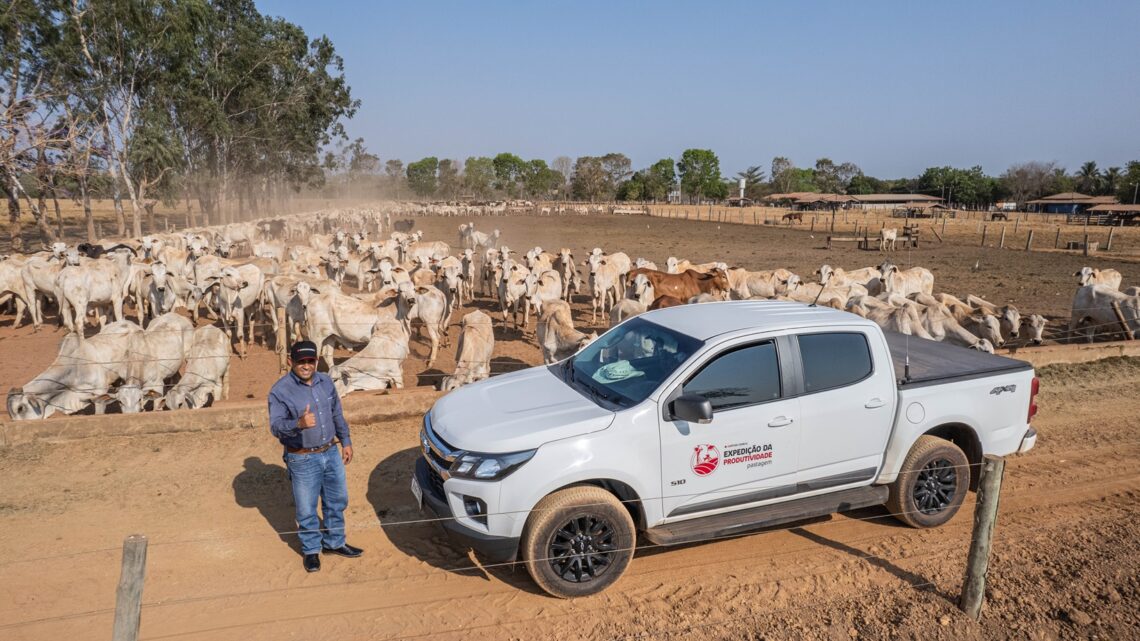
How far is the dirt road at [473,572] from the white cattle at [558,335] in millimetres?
4375

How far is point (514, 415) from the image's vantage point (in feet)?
17.5

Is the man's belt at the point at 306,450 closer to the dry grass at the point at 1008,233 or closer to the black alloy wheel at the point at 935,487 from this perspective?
the black alloy wheel at the point at 935,487

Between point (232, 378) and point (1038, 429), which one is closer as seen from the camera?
point (1038, 429)

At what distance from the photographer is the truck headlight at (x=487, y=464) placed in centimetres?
493

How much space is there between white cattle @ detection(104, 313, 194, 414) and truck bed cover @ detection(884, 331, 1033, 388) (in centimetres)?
964

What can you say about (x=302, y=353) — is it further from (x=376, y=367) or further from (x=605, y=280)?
(x=605, y=280)

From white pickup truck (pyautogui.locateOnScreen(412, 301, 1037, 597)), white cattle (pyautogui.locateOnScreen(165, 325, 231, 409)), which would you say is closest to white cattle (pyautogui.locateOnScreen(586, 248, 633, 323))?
white cattle (pyautogui.locateOnScreen(165, 325, 231, 409))

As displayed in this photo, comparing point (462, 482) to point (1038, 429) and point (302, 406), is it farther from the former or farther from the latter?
point (1038, 429)

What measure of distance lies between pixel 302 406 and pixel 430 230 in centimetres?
4669

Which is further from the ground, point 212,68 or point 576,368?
point 212,68

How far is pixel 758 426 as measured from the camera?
5445 mm

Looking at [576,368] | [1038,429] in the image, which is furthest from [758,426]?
[1038,429]

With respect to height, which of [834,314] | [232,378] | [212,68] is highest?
[212,68]

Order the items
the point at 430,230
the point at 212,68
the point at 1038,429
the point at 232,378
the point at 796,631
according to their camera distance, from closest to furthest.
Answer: the point at 796,631
the point at 1038,429
the point at 232,378
the point at 212,68
the point at 430,230
